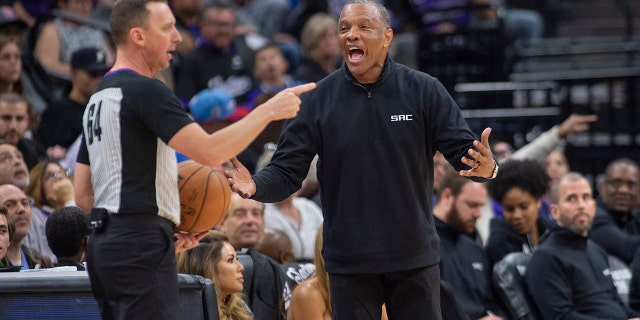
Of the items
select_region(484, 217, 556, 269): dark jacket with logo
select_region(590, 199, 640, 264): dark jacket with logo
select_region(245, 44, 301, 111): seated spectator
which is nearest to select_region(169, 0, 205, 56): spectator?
select_region(245, 44, 301, 111): seated spectator

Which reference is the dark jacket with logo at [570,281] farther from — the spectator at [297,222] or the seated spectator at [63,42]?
the seated spectator at [63,42]

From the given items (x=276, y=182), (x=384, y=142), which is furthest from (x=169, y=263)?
(x=384, y=142)

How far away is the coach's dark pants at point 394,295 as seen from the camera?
4.73m

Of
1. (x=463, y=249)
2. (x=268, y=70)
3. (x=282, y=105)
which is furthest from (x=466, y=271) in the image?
(x=268, y=70)

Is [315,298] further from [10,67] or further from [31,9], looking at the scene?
[31,9]

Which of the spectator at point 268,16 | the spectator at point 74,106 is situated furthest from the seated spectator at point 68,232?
the spectator at point 268,16

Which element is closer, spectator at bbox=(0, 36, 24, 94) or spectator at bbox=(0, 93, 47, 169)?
spectator at bbox=(0, 93, 47, 169)

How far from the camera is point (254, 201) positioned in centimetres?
750

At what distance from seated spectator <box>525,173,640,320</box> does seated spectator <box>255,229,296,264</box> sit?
175 centimetres

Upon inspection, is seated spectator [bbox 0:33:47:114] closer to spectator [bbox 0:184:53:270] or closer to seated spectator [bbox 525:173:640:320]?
spectator [bbox 0:184:53:270]

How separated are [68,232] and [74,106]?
10.4 feet

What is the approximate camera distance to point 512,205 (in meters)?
8.42

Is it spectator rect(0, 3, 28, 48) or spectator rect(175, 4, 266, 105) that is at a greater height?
spectator rect(0, 3, 28, 48)

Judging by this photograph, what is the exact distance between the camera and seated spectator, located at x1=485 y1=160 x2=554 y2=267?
26.9 ft
